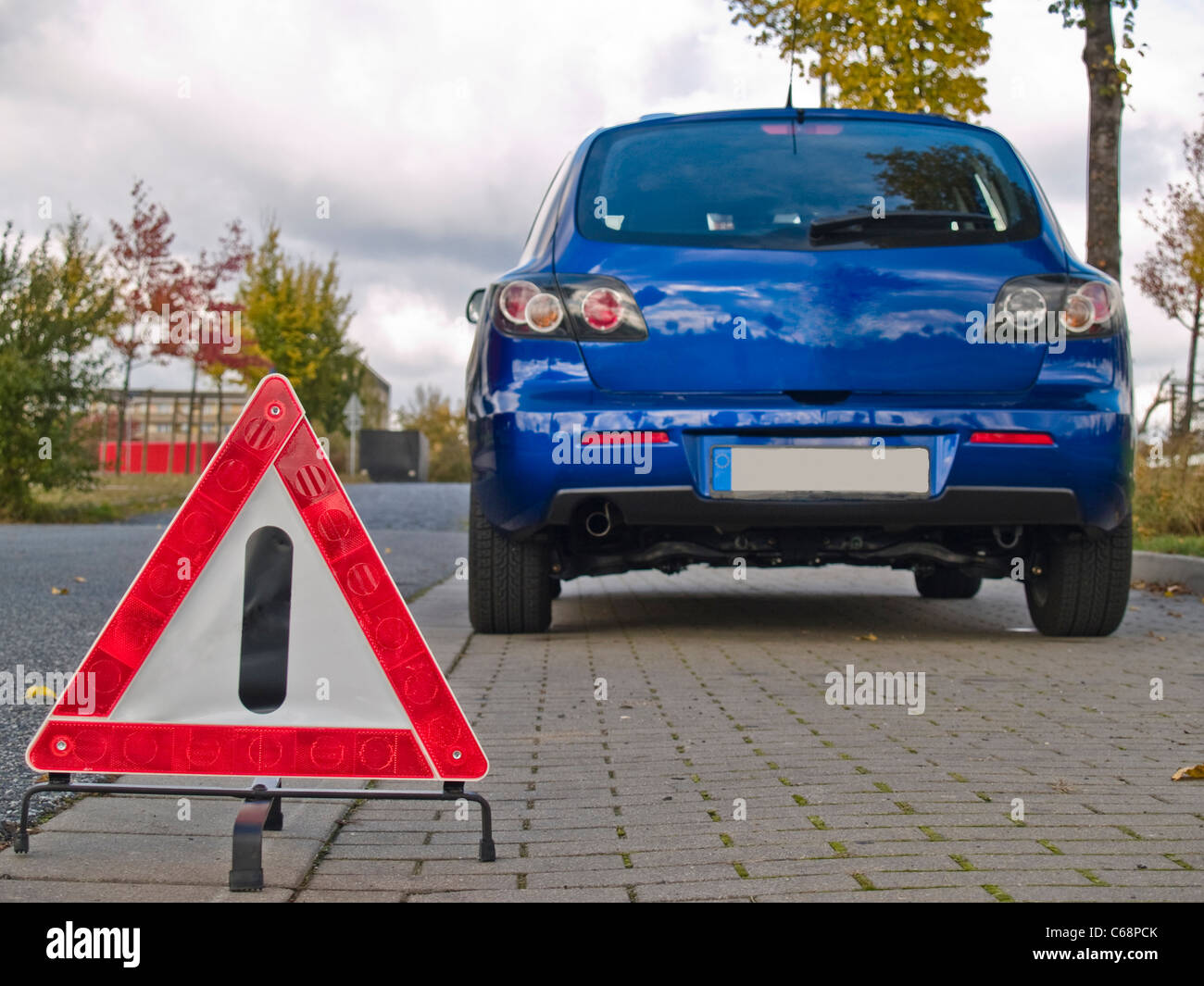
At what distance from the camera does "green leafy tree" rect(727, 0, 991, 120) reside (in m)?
13.6

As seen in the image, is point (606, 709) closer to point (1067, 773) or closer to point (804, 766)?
point (804, 766)

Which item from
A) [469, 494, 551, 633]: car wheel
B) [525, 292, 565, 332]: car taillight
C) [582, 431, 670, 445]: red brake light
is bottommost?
[469, 494, 551, 633]: car wheel

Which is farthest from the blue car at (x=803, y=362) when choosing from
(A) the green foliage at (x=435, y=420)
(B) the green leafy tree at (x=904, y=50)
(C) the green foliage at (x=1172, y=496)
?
(A) the green foliage at (x=435, y=420)

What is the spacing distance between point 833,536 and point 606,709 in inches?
62.9

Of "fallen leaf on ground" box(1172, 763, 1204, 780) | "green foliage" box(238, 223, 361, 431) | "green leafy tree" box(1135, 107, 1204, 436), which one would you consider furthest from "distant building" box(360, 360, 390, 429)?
"fallen leaf on ground" box(1172, 763, 1204, 780)

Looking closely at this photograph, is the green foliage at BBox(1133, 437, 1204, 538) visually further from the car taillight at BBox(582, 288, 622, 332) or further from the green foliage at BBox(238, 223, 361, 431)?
the green foliage at BBox(238, 223, 361, 431)

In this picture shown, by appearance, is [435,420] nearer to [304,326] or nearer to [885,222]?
[304,326]

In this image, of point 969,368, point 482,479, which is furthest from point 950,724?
point 482,479

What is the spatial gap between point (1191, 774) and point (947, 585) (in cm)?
514

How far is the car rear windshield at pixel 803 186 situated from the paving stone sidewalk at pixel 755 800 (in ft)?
5.30

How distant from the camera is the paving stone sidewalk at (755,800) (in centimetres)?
264

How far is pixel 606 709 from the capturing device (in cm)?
450

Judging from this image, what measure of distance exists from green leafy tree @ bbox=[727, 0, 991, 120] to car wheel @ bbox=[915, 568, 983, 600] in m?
6.44

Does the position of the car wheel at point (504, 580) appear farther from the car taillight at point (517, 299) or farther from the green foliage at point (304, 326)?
the green foliage at point (304, 326)
